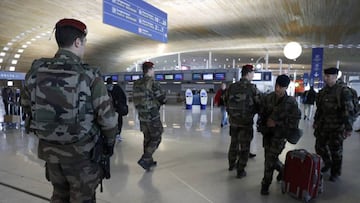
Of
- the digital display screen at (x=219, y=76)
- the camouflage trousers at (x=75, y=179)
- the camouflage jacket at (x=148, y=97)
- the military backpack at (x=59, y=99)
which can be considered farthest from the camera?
the digital display screen at (x=219, y=76)

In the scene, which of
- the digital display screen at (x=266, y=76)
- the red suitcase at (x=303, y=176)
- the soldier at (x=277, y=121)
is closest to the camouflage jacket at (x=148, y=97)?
the soldier at (x=277, y=121)

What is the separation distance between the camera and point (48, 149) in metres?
1.73

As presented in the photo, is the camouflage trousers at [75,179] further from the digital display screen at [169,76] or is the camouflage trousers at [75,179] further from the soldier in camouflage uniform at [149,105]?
the digital display screen at [169,76]

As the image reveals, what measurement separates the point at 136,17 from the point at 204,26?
8105 mm

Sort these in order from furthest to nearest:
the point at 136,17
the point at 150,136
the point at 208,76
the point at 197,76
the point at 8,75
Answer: the point at 197,76, the point at 208,76, the point at 8,75, the point at 136,17, the point at 150,136

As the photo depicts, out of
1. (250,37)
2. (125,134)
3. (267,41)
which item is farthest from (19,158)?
(267,41)

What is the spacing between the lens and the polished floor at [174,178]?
9.73 ft

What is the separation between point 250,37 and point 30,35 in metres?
13.2

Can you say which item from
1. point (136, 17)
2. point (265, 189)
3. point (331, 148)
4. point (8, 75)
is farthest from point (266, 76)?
point (8, 75)

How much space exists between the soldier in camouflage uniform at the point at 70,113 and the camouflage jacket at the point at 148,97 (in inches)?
76.7

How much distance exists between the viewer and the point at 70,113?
1.64 metres

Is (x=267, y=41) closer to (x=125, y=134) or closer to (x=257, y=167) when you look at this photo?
(x=125, y=134)

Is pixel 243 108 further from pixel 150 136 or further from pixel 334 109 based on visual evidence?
pixel 150 136

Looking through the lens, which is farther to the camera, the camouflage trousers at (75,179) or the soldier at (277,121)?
the soldier at (277,121)
